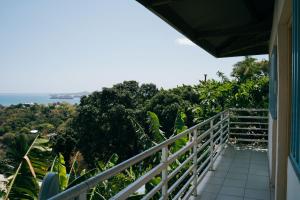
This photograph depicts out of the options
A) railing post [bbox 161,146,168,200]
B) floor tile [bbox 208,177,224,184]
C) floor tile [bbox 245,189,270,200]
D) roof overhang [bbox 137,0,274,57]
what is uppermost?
roof overhang [bbox 137,0,274,57]

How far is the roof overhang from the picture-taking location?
3.78m

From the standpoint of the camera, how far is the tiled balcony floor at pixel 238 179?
4.48m

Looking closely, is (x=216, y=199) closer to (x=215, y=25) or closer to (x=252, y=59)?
(x=215, y=25)

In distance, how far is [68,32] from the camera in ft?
89.4

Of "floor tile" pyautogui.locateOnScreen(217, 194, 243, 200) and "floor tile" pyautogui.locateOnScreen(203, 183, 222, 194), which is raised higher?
"floor tile" pyautogui.locateOnScreen(203, 183, 222, 194)

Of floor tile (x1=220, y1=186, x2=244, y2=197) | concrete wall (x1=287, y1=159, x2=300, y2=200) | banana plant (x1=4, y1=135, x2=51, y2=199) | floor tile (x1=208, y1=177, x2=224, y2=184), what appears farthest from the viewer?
floor tile (x1=208, y1=177, x2=224, y2=184)

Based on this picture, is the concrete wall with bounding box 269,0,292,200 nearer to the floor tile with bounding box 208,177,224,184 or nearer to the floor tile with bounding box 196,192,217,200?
the floor tile with bounding box 196,192,217,200

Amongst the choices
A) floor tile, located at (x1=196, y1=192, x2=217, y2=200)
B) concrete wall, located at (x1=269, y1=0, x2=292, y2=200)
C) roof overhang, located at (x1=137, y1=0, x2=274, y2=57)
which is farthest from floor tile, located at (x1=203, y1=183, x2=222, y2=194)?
roof overhang, located at (x1=137, y1=0, x2=274, y2=57)

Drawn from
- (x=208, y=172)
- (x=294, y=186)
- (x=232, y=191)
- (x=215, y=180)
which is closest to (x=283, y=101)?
(x=294, y=186)

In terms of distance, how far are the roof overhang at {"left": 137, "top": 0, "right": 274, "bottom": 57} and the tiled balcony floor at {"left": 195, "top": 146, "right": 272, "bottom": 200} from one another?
8.53 ft

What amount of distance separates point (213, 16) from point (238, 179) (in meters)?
2.90

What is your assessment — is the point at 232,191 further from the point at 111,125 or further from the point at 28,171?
the point at 111,125

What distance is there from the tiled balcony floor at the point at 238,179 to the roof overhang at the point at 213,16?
8.53 feet

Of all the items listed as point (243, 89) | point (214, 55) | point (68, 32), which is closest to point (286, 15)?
point (214, 55)
